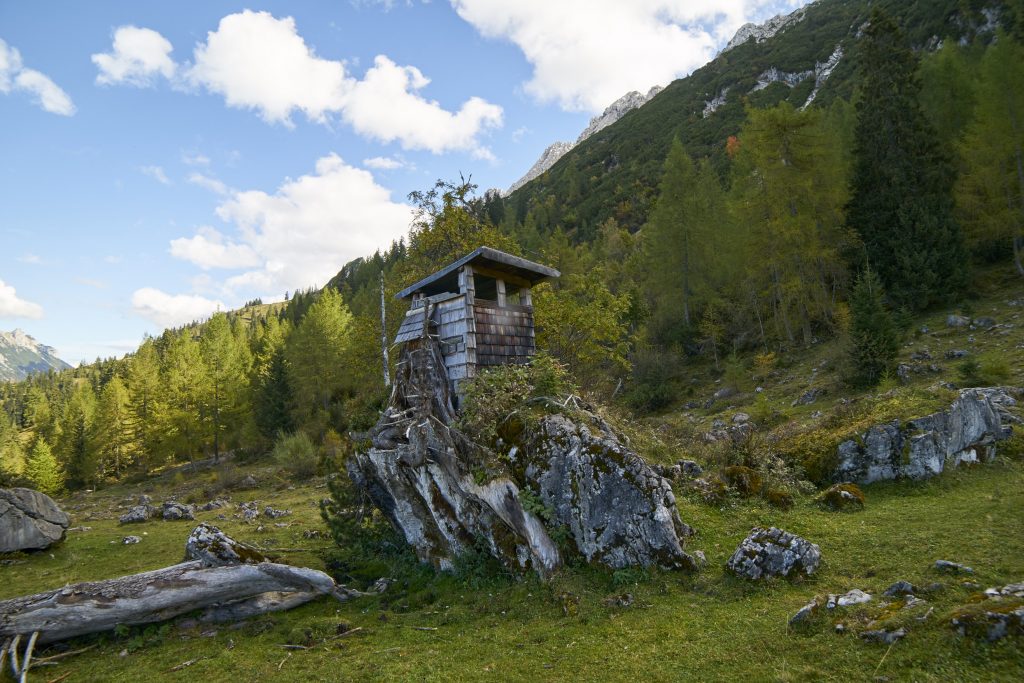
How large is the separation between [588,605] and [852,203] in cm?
3150

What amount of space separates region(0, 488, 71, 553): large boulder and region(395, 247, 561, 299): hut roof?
13.8m

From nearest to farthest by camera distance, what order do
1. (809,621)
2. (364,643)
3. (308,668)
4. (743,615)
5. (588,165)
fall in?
(809,621) < (743,615) < (308,668) < (364,643) < (588,165)

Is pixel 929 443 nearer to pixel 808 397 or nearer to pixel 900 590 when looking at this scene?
pixel 900 590

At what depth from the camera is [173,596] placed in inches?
385

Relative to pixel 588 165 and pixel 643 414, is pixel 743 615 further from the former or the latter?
pixel 588 165

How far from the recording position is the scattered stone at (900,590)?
605 centimetres

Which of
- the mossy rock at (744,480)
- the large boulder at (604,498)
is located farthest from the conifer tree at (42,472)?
the mossy rock at (744,480)

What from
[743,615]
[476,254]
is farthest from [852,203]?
[743,615]

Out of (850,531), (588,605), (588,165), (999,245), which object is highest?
(588,165)

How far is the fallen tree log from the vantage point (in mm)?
9109

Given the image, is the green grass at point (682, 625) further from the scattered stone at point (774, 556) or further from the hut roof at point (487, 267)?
the hut roof at point (487, 267)

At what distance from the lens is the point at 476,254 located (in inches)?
512

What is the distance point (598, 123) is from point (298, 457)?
163 metres

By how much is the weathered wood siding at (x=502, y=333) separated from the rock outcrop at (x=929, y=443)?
8.68m
